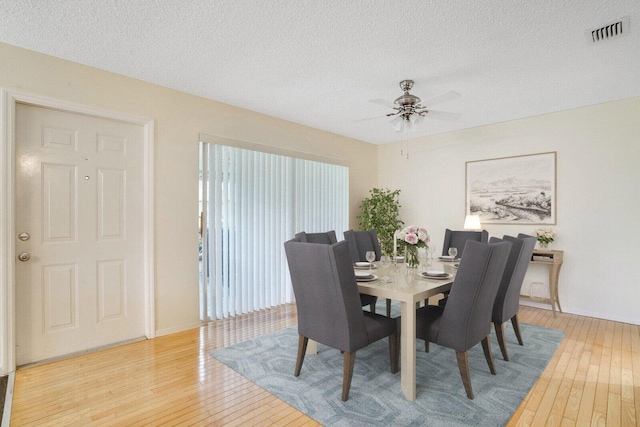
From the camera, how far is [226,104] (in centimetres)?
387

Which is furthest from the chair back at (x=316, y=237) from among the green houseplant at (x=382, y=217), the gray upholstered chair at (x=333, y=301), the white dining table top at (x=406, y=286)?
the green houseplant at (x=382, y=217)

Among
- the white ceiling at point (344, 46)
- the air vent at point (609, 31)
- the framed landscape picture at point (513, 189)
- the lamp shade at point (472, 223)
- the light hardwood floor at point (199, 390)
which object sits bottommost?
the light hardwood floor at point (199, 390)

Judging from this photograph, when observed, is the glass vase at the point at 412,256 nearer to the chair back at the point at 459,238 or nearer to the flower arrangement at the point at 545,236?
the chair back at the point at 459,238

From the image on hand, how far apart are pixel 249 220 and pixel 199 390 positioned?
7.05 ft

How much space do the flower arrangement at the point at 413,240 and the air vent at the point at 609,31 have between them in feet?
5.95

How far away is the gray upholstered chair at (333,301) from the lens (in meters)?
2.06

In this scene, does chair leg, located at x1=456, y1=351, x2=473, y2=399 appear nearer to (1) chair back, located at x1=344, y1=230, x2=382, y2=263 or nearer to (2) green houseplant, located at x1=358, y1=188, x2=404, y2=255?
(1) chair back, located at x1=344, y1=230, x2=382, y2=263

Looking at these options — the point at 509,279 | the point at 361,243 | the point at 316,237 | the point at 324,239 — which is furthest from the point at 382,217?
the point at 509,279

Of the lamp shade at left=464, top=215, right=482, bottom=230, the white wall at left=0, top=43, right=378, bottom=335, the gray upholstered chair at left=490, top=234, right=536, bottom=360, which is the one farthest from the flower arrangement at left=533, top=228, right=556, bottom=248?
the white wall at left=0, top=43, right=378, bottom=335

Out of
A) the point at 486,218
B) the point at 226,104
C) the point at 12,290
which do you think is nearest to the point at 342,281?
the point at 12,290

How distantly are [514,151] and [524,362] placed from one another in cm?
293

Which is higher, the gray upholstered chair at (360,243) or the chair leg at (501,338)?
the gray upholstered chair at (360,243)

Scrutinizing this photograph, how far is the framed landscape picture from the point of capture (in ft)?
13.9

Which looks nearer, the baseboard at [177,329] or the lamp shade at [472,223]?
the baseboard at [177,329]
